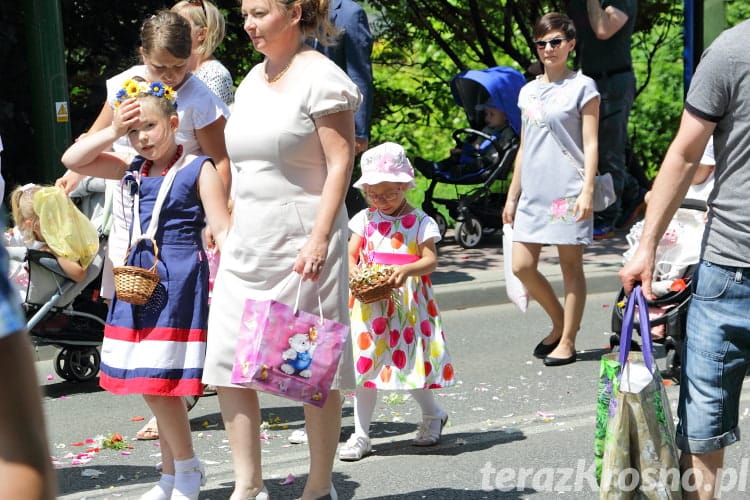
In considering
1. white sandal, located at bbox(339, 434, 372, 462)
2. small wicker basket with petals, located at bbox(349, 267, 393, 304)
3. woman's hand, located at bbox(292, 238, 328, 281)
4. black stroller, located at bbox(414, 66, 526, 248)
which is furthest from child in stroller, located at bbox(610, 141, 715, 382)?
black stroller, located at bbox(414, 66, 526, 248)

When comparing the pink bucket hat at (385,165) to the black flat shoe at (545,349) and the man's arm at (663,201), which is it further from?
the black flat shoe at (545,349)

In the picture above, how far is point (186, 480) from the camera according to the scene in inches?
192

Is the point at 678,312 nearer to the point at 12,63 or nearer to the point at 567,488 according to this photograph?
the point at 567,488

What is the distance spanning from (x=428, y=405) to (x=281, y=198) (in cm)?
167

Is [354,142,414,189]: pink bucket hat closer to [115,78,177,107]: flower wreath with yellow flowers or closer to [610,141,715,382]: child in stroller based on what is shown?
[115,78,177,107]: flower wreath with yellow flowers

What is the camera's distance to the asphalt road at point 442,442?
17.3 feet

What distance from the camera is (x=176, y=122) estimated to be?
492 cm

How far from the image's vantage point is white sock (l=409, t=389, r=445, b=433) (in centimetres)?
583

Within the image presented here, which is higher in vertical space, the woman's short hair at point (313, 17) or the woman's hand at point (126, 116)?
the woman's short hair at point (313, 17)

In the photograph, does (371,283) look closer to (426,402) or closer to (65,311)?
(426,402)

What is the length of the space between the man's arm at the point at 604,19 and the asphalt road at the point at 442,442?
188 inches

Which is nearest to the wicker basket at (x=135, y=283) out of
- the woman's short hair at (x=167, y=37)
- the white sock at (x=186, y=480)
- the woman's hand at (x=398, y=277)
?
the white sock at (x=186, y=480)

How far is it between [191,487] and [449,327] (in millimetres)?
4545

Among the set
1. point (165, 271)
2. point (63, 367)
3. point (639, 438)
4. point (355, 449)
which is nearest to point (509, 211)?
point (355, 449)
